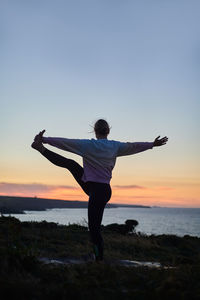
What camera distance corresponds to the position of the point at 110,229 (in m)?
18.0

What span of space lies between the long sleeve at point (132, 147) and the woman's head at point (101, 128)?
13.1 inches

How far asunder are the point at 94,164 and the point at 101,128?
25.4 inches

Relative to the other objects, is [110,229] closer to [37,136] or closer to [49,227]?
[49,227]

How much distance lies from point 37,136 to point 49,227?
10.6 metres

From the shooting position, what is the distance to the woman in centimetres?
532

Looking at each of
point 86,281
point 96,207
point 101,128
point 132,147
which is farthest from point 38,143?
point 86,281

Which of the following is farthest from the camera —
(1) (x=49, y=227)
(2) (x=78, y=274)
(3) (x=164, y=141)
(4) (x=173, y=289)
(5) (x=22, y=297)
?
(1) (x=49, y=227)

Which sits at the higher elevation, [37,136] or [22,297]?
[37,136]

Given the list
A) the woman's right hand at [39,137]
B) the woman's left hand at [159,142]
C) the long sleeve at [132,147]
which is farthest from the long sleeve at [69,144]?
the woman's left hand at [159,142]

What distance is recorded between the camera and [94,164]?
545cm

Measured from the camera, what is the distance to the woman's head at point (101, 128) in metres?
5.70

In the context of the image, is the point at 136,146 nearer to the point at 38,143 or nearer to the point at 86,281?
the point at 38,143

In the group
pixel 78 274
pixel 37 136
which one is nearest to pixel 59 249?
pixel 37 136

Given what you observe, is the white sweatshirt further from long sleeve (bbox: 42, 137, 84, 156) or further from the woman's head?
the woman's head
